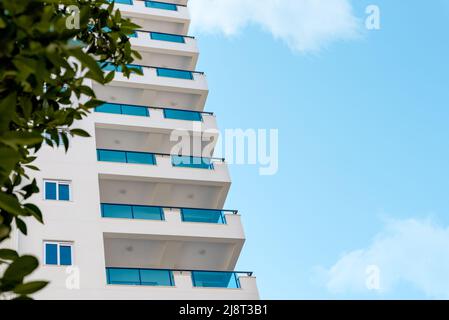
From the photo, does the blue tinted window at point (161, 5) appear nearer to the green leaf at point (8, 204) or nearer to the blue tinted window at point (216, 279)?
the blue tinted window at point (216, 279)

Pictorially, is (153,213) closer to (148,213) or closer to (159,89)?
(148,213)

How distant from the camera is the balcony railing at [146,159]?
21000mm

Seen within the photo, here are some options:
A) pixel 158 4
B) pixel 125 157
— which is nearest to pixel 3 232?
pixel 125 157

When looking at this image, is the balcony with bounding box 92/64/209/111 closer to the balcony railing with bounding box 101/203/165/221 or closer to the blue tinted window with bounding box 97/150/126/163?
the blue tinted window with bounding box 97/150/126/163

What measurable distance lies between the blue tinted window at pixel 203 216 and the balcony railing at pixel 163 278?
2549mm

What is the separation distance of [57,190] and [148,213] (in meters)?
3.14

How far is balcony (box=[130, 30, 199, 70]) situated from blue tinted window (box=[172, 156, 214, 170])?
8216 millimetres

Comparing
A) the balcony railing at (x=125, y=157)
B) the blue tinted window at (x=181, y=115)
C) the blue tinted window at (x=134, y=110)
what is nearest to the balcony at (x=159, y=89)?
the blue tinted window at (x=134, y=110)

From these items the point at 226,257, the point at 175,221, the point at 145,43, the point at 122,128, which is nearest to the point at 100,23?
the point at 175,221

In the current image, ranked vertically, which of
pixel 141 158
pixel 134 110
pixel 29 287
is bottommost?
pixel 29 287

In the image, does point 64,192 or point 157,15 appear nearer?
point 64,192

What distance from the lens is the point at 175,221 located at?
64.3ft

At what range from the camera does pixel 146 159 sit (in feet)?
71.0

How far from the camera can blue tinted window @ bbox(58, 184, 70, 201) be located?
18.6 metres
